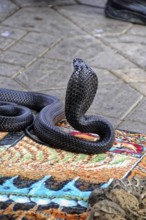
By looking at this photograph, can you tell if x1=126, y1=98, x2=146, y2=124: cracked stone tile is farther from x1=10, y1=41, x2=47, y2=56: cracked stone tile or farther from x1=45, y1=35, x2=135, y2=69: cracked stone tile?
x1=10, y1=41, x2=47, y2=56: cracked stone tile

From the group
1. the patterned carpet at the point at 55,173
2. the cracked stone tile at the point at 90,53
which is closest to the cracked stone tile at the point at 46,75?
the cracked stone tile at the point at 90,53

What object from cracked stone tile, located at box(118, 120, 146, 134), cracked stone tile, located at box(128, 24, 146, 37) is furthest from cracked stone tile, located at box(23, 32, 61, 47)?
cracked stone tile, located at box(118, 120, 146, 134)

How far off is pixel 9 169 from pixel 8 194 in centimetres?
33

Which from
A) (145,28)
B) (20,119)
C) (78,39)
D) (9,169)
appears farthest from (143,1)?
(9,169)

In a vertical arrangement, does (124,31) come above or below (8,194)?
below

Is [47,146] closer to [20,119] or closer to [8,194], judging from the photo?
[20,119]

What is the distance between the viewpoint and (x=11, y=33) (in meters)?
6.55

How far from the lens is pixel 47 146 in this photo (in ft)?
14.7

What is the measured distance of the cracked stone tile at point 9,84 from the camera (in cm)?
550

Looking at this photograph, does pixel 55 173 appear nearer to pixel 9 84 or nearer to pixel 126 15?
pixel 9 84

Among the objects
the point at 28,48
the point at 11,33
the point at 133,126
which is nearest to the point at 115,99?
the point at 133,126

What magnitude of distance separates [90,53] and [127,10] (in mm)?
1038

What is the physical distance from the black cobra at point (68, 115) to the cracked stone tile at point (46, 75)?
0.46 meters

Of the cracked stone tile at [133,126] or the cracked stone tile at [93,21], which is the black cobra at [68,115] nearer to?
the cracked stone tile at [133,126]
